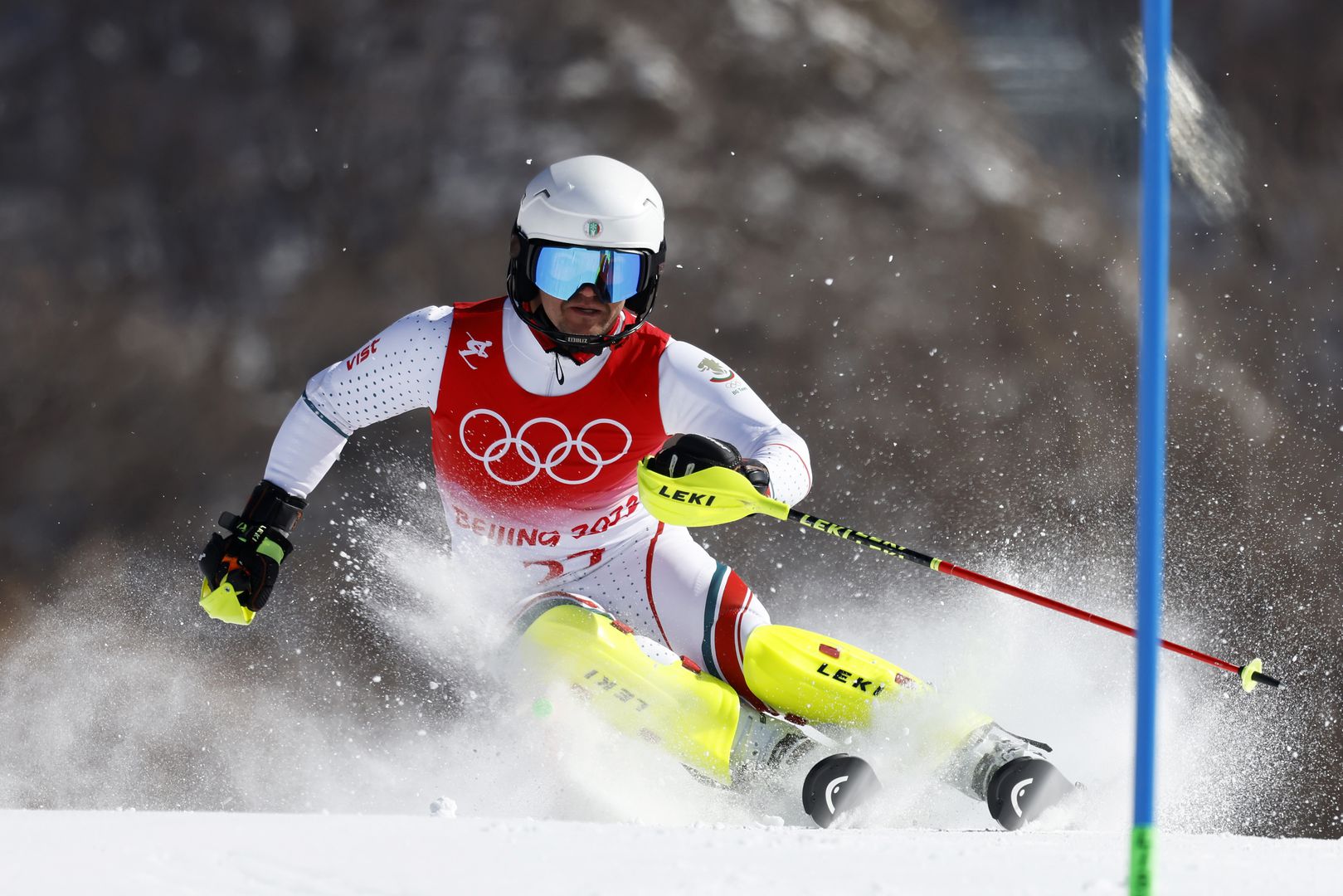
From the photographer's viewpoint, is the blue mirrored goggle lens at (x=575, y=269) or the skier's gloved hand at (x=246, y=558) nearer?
the blue mirrored goggle lens at (x=575, y=269)

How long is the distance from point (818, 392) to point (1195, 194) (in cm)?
250

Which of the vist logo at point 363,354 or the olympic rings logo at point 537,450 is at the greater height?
the vist logo at point 363,354

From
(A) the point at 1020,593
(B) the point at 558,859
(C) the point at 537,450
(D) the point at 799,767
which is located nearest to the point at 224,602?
(C) the point at 537,450

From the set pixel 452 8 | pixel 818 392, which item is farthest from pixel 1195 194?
pixel 452 8

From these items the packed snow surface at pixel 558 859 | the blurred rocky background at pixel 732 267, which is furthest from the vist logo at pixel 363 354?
the blurred rocky background at pixel 732 267

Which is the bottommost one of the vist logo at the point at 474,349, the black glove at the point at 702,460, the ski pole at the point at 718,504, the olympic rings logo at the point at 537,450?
the olympic rings logo at the point at 537,450

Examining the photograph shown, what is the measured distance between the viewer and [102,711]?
5.35m

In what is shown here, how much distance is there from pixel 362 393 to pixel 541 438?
49cm

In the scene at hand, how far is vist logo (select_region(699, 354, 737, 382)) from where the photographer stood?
9.93 feet

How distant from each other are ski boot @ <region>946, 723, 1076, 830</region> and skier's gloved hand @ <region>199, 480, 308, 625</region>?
170 centimetres

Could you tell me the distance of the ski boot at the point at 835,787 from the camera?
104 inches

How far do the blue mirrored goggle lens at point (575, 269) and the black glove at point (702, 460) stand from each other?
1.41 ft

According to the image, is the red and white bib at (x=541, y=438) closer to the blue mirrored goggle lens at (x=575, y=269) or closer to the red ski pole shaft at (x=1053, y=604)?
the blue mirrored goggle lens at (x=575, y=269)

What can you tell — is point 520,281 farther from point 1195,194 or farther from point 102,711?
point 1195,194
